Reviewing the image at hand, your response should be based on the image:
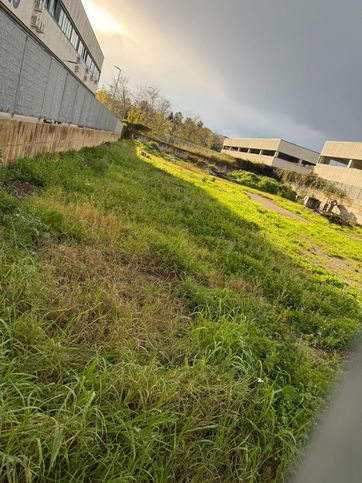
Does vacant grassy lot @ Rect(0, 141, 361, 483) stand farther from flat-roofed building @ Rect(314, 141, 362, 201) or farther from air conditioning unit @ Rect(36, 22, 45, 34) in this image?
flat-roofed building @ Rect(314, 141, 362, 201)

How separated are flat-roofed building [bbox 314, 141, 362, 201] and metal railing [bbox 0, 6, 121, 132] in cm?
2693

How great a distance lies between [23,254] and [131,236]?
71.0 inches

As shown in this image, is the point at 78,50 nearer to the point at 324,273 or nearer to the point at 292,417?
the point at 324,273

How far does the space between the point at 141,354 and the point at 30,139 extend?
501 cm

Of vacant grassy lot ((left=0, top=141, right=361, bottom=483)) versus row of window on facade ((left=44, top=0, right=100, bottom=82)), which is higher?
row of window on facade ((left=44, top=0, right=100, bottom=82))

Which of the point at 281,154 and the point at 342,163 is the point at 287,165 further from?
the point at 342,163

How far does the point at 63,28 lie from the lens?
2127 centimetres

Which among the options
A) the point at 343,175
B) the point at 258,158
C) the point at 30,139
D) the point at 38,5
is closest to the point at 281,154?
the point at 258,158

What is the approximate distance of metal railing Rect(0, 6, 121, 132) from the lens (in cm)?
480

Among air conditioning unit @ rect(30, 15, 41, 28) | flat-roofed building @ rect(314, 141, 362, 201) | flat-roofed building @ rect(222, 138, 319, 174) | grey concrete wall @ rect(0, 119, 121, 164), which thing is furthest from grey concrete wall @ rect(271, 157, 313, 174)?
grey concrete wall @ rect(0, 119, 121, 164)

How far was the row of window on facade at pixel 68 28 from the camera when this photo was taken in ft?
60.8

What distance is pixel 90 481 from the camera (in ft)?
4.77

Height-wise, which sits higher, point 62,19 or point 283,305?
point 62,19

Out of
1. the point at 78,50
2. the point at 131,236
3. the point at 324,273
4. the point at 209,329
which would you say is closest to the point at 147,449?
the point at 209,329
